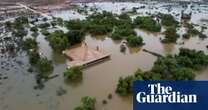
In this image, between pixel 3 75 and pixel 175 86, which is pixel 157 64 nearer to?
pixel 3 75

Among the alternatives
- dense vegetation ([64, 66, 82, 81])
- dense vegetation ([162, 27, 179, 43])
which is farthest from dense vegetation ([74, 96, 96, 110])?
dense vegetation ([162, 27, 179, 43])

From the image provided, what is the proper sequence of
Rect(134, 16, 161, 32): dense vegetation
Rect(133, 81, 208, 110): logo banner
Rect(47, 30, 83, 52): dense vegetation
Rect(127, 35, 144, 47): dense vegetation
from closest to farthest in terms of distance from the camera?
Rect(133, 81, 208, 110): logo banner
Rect(47, 30, 83, 52): dense vegetation
Rect(127, 35, 144, 47): dense vegetation
Rect(134, 16, 161, 32): dense vegetation

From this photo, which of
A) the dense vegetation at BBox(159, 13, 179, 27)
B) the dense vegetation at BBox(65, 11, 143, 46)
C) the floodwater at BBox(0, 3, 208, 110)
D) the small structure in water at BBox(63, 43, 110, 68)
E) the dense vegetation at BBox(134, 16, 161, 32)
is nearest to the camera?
the floodwater at BBox(0, 3, 208, 110)

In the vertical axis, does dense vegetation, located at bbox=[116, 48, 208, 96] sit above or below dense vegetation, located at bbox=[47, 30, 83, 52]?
below

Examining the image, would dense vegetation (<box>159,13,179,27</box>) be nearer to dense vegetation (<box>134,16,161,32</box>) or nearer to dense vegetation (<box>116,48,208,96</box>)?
dense vegetation (<box>134,16,161,32</box>)

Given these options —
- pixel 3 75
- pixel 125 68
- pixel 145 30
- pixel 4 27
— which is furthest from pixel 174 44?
pixel 4 27

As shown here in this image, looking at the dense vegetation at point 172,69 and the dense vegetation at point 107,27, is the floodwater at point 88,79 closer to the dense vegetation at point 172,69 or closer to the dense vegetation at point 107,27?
the dense vegetation at point 172,69

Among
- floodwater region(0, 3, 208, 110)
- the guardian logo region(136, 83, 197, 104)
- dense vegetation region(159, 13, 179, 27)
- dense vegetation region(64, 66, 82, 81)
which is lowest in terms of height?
floodwater region(0, 3, 208, 110)
